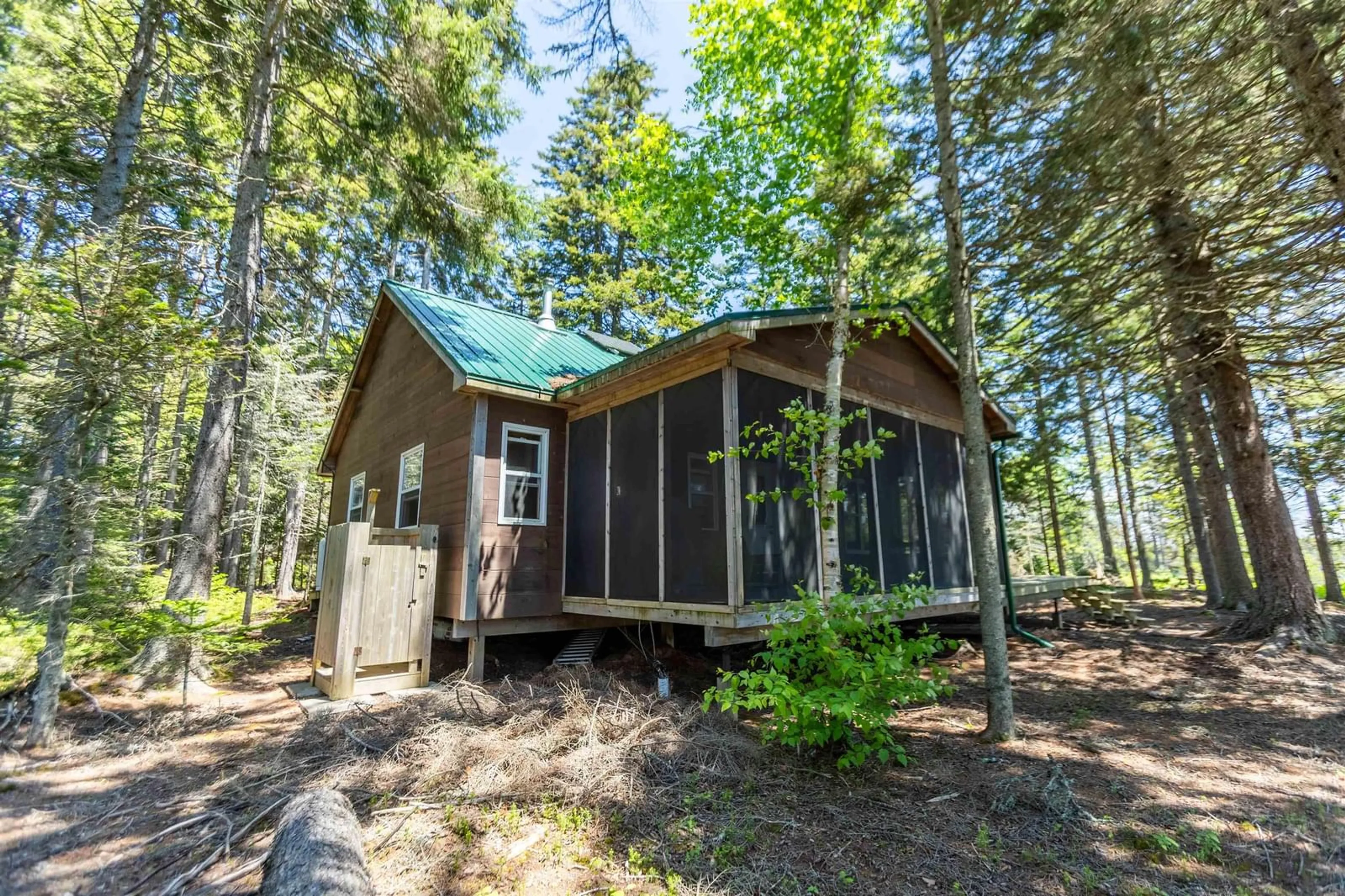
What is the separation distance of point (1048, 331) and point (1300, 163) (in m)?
2.53

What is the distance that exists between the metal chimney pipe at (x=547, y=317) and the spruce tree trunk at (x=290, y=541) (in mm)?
10637

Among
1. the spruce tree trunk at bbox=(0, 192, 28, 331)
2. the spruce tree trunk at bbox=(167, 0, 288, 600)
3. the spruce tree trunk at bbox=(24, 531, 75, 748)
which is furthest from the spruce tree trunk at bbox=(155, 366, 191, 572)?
the spruce tree trunk at bbox=(24, 531, 75, 748)

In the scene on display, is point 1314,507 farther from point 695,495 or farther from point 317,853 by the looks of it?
point 317,853

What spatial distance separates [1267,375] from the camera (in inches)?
256

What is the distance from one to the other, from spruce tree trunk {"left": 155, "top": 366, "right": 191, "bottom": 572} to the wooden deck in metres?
7.20

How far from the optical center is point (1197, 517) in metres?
12.4

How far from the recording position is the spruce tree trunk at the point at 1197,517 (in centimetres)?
1114

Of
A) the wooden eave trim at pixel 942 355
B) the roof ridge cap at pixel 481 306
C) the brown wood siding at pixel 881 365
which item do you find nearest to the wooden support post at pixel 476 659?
the brown wood siding at pixel 881 365

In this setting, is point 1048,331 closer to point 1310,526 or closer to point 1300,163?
point 1300,163

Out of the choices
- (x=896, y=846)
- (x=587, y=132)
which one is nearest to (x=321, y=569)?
(x=896, y=846)

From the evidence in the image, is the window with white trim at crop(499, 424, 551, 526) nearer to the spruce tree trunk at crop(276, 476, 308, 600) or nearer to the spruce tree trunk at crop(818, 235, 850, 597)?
the spruce tree trunk at crop(818, 235, 850, 597)

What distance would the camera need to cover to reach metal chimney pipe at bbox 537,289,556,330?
409 inches

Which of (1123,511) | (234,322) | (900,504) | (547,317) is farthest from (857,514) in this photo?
(1123,511)

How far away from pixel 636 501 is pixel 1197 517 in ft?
43.2
